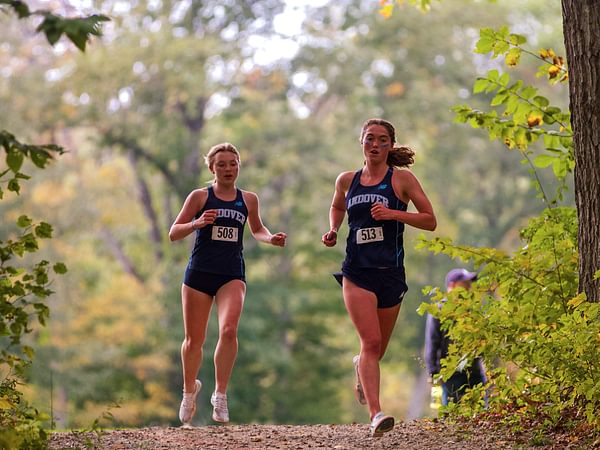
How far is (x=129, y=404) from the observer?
2725 cm

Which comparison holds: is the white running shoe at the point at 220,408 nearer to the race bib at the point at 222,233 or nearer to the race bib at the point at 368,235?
the race bib at the point at 222,233

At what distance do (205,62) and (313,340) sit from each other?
8421 millimetres

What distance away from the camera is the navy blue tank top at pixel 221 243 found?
311 inches

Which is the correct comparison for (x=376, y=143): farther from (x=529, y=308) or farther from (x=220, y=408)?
(x=220, y=408)

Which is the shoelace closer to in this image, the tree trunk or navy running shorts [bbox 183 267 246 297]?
navy running shorts [bbox 183 267 246 297]

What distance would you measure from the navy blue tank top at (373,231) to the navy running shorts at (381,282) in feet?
0.13

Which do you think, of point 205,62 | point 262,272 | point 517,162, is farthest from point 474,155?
point 205,62

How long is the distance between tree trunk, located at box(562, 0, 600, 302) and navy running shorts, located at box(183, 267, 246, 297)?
96.0 inches

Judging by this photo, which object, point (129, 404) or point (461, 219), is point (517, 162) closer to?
point (461, 219)

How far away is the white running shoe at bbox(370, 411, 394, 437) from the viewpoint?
675cm

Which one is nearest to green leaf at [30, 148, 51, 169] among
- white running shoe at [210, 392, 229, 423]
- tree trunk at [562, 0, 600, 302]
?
white running shoe at [210, 392, 229, 423]

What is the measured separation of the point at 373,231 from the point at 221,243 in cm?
125

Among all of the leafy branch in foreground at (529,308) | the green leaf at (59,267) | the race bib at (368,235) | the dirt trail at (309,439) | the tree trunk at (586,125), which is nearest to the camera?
the green leaf at (59,267)

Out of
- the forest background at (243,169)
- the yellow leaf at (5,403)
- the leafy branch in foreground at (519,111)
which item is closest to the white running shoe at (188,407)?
the yellow leaf at (5,403)
